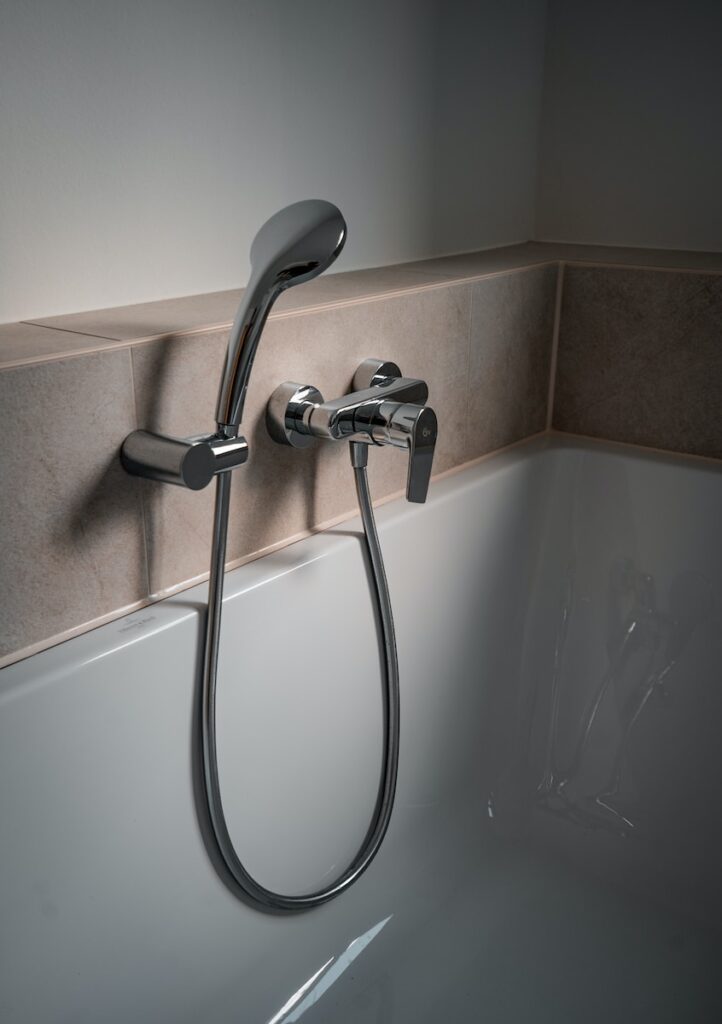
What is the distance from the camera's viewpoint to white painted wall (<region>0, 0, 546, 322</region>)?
0.93 m

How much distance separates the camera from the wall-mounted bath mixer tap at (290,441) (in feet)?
2.63

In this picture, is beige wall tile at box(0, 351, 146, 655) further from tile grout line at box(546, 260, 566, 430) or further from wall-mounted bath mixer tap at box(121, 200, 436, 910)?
tile grout line at box(546, 260, 566, 430)

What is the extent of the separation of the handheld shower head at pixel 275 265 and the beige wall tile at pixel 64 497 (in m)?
0.10

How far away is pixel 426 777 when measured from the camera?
1183mm

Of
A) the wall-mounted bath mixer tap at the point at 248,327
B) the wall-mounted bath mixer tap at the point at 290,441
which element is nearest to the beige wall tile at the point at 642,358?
the wall-mounted bath mixer tap at the point at 290,441

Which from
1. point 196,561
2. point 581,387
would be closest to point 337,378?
point 196,561

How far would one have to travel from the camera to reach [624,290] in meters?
1.33

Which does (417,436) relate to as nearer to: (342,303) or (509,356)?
(342,303)

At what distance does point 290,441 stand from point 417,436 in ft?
0.44

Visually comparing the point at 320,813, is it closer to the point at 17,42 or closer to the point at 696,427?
the point at 696,427

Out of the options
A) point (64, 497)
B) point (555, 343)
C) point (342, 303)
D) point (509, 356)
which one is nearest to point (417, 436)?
point (342, 303)

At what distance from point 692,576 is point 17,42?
0.96 metres

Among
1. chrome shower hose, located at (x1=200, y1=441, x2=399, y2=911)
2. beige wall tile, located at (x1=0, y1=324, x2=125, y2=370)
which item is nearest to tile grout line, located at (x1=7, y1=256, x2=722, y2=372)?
beige wall tile, located at (x1=0, y1=324, x2=125, y2=370)

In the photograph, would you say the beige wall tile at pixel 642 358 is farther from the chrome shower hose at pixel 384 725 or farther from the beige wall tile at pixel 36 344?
the beige wall tile at pixel 36 344
